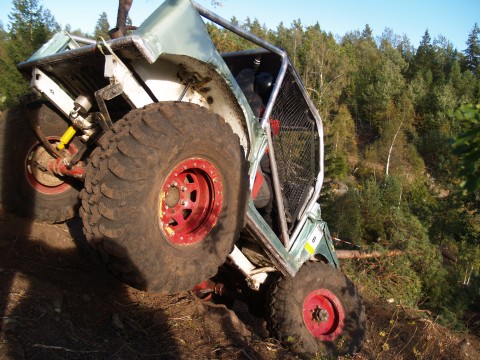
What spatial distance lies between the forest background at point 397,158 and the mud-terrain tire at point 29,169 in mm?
1232

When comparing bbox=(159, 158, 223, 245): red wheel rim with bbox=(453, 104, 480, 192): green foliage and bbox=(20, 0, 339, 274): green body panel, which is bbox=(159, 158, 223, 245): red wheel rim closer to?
bbox=(20, 0, 339, 274): green body panel

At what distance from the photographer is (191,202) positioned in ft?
9.84

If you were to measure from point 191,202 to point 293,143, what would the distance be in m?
1.54

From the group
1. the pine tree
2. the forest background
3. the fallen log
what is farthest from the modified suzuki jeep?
the pine tree

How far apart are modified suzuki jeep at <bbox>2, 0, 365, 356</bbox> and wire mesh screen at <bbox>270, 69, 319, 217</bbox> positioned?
0.02 meters

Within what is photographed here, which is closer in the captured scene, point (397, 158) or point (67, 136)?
point (67, 136)

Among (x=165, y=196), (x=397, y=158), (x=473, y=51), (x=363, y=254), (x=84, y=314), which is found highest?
(x=473, y=51)

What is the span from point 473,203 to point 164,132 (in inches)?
753

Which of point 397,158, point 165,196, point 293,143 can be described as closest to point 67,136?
point 165,196

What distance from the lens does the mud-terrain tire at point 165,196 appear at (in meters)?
2.49

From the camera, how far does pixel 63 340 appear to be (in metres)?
2.65

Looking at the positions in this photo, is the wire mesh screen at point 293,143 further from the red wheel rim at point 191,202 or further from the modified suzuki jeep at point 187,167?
the red wheel rim at point 191,202

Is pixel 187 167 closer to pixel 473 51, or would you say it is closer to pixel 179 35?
pixel 179 35

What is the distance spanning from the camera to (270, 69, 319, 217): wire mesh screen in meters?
3.92
